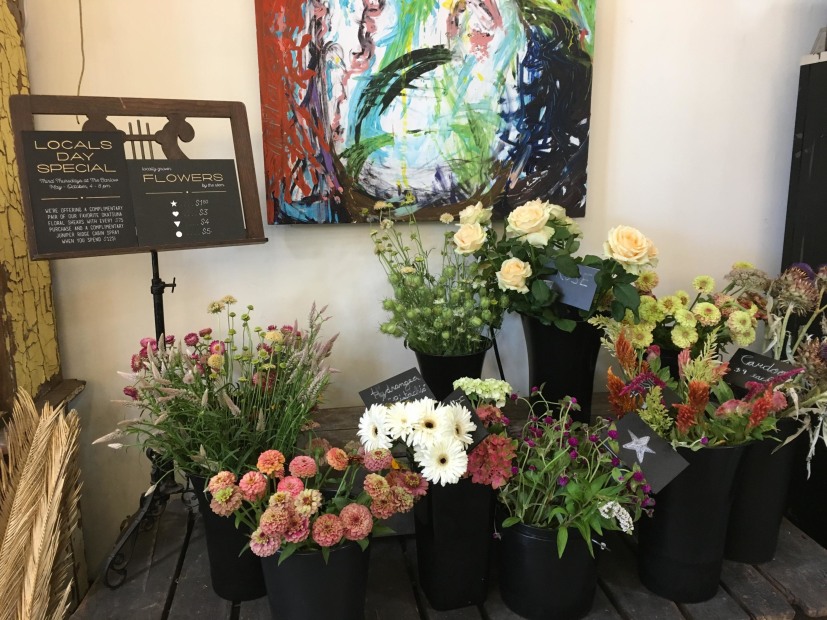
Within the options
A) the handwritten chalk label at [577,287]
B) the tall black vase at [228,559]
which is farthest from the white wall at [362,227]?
the tall black vase at [228,559]

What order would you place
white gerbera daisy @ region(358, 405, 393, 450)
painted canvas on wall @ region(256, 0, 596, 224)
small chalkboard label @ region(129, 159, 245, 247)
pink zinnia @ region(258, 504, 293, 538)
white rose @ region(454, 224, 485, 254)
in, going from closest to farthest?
pink zinnia @ region(258, 504, 293, 538) → white gerbera daisy @ region(358, 405, 393, 450) → small chalkboard label @ region(129, 159, 245, 247) → white rose @ region(454, 224, 485, 254) → painted canvas on wall @ region(256, 0, 596, 224)

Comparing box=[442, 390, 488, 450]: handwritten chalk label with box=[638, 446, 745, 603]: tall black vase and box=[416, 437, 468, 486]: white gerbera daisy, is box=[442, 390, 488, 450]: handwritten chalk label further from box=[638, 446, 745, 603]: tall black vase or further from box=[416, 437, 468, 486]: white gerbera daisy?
box=[638, 446, 745, 603]: tall black vase

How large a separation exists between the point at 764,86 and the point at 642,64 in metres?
0.41

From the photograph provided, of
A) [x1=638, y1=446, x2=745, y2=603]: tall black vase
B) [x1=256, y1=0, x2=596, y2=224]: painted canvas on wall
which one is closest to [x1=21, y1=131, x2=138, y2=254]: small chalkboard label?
[x1=256, y1=0, x2=596, y2=224]: painted canvas on wall

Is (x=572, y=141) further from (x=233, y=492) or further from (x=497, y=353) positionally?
(x=233, y=492)

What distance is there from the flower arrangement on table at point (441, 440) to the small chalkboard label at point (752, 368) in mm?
541

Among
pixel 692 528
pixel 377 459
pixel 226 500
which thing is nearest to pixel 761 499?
pixel 692 528

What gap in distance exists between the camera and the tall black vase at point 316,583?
904mm

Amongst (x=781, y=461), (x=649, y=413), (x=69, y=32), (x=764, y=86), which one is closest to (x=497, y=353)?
(x=649, y=413)

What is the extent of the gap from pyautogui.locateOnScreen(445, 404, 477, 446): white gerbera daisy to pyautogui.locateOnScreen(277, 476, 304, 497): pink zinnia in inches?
9.8

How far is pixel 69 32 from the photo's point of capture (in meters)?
1.32

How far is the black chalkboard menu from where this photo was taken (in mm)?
1100

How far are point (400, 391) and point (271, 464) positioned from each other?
0.28m

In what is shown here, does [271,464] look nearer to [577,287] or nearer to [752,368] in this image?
[577,287]
